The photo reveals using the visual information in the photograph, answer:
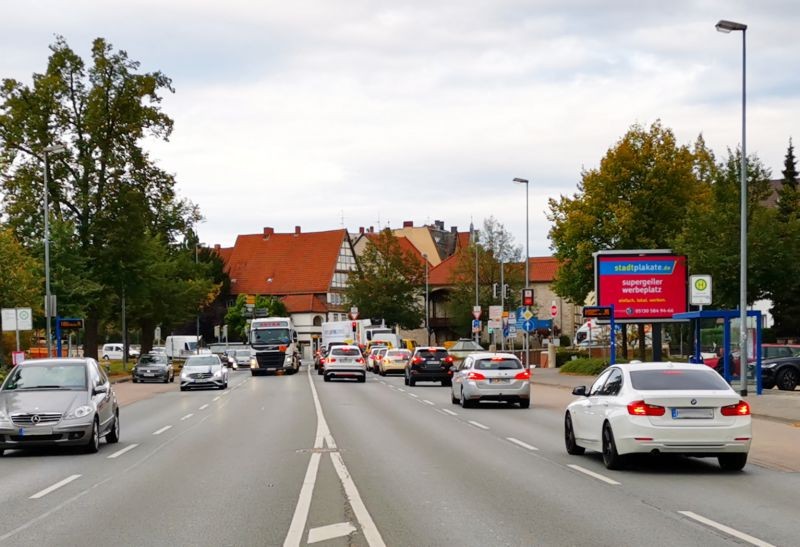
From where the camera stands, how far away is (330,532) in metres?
9.77

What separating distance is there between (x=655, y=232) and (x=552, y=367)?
10.1m

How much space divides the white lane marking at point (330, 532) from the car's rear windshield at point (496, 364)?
1959 centimetres

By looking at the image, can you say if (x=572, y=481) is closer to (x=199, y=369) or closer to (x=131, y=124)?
(x=199, y=369)

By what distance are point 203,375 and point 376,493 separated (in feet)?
110

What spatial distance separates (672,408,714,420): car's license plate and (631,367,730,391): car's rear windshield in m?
0.45

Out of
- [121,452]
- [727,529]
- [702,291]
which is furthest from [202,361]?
[727,529]

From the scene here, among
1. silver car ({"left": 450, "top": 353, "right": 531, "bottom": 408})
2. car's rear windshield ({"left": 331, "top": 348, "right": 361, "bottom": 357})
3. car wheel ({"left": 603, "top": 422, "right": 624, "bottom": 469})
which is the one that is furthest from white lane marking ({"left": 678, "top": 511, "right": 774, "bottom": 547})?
car's rear windshield ({"left": 331, "top": 348, "right": 361, "bottom": 357})

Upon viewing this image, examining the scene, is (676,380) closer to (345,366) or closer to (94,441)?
(94,441)

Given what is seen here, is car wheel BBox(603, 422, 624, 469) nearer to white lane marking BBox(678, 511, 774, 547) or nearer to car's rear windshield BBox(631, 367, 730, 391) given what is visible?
car's rear windshield BBox(631, 367, 730, 391)

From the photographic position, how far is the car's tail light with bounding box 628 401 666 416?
47.0ft

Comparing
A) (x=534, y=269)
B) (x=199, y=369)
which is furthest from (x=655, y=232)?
(x=534, y=269)

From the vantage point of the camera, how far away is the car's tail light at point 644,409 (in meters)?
14.3

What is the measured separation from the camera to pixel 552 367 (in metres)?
62.3

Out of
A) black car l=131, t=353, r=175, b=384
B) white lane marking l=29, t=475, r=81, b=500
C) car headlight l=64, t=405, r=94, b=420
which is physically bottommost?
black car l=131, t=353, r=175, b=384
